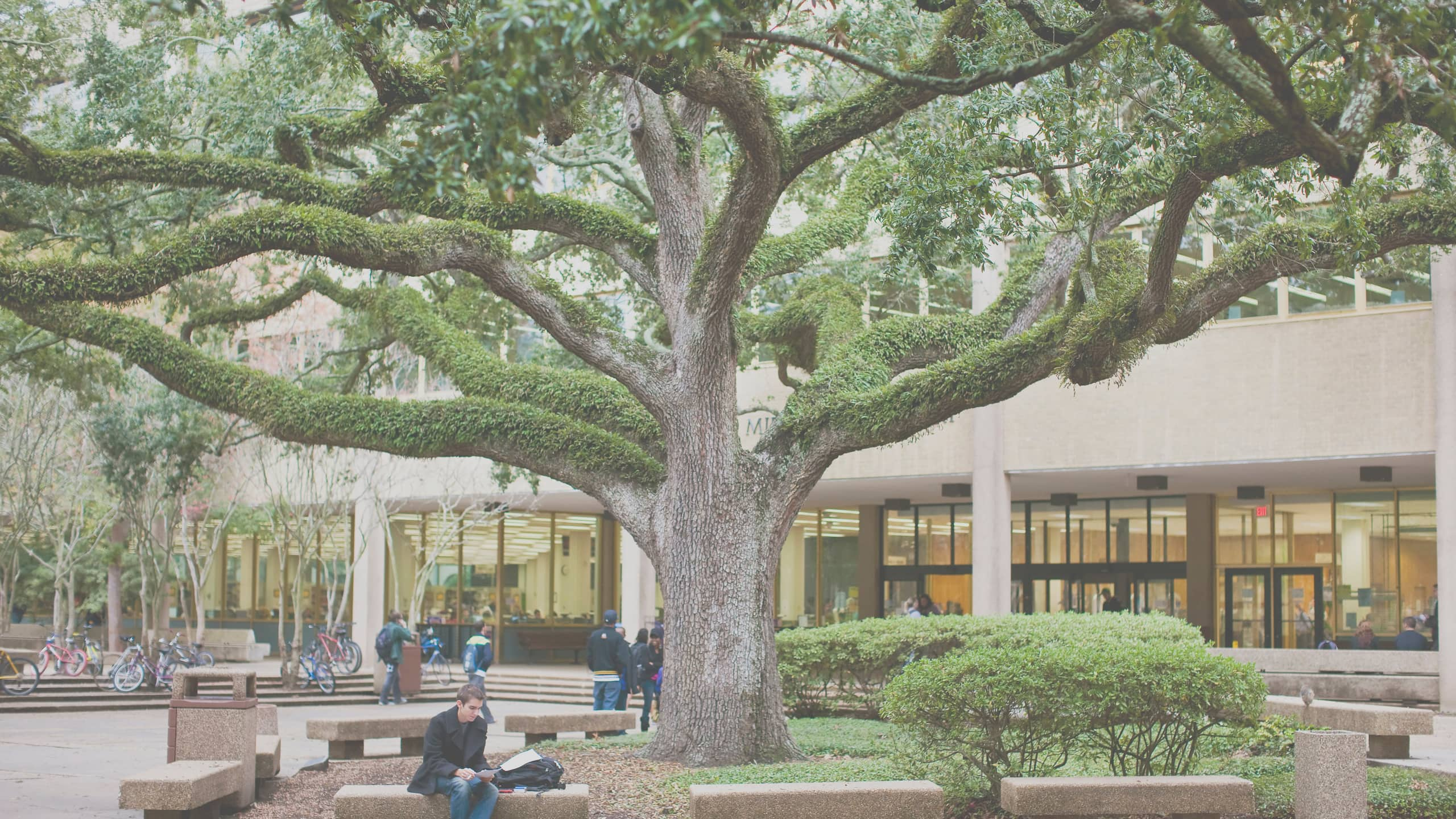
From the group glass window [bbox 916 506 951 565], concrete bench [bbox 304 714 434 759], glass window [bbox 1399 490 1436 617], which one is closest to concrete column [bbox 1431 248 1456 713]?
glass window [bbox 1399 490 1436 617]

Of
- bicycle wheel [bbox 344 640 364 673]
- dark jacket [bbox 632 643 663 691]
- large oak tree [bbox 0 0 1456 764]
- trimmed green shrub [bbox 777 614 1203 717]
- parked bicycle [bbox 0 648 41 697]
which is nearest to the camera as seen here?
large oak tree [bbox 0 0 1456 764]

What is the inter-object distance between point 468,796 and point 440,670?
802 inches

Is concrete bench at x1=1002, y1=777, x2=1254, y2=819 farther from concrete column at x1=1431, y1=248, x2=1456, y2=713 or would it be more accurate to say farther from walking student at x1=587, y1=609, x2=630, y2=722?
concrete column at x1=1431, y1=248, x2=1456, y2=713

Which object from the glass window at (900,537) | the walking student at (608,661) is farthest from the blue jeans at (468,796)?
the glass window at (900,537)

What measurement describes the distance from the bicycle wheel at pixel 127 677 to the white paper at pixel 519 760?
17.3m

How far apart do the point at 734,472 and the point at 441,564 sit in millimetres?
25717

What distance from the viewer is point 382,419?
12898mm

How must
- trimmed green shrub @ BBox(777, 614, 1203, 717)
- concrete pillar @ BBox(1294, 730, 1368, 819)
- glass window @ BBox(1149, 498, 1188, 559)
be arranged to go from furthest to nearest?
1. glass window @ BBox(1149, 498, 1188, 559)
2. trimmed green shrub @ BBox(777, 614, 1203, 717)
3. concrete pillar @ BBox(1294, 730, 1368, 819)

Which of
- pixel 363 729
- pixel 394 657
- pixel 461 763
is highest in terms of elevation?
pixel 461 763

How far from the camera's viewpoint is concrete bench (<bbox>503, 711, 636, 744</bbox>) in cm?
1416

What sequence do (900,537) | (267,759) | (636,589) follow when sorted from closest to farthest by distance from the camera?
(267,759), (636,589), (900,537)

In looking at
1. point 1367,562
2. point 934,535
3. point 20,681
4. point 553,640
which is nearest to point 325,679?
point 20,681

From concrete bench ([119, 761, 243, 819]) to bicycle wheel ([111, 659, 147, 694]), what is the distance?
50.3ft

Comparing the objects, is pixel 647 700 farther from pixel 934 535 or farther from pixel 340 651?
pixel 934 535
